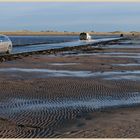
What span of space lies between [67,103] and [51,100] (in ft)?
2.06

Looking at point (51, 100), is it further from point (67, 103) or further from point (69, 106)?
point (69, 106)

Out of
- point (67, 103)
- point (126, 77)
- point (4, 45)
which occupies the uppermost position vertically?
point (67, 103)

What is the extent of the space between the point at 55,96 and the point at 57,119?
11.7 feet

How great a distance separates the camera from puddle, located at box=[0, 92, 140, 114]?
37.3 feet

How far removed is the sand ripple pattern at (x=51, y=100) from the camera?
9.00 meters

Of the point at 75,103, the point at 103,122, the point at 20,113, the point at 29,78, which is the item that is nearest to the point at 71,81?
the point at 29,78

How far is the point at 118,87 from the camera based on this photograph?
15.7 meters

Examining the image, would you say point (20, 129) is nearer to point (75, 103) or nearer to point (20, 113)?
point (20, 113)

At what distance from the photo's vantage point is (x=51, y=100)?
41.4ft

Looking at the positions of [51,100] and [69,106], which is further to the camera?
[51,100]

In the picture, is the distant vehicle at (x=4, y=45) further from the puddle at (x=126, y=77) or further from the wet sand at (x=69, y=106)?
the puddle at (x=126, y=77)

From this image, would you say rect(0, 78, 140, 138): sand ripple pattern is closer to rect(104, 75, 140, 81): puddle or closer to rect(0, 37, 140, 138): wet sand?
rect(0, 37, 140, 138): wet sand

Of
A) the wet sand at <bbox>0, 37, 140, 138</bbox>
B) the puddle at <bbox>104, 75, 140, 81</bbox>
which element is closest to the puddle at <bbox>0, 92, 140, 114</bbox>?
the wet sand at <bbox>0, 37, 140, 138</bbox>

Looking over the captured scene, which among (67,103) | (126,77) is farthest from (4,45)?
(67,103)
